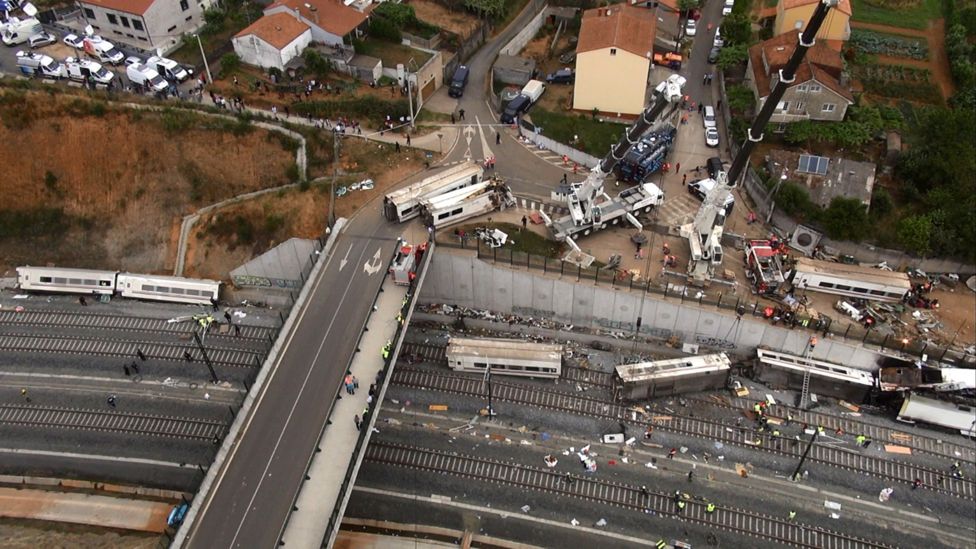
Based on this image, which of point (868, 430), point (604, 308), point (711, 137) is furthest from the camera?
point (711, 137)

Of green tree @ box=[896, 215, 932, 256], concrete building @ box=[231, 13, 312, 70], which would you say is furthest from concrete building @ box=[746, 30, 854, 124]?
concrete building @ box=[231, 13, 312, 70]

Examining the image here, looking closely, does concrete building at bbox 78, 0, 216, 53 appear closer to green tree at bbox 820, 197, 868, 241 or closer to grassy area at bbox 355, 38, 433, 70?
grassy area at bbox 355, 38, 433, 70

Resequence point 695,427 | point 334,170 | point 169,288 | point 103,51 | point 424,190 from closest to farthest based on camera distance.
A: point 695,427 → point 424,190 → point 169,288 → point 334,170 → point 103,51

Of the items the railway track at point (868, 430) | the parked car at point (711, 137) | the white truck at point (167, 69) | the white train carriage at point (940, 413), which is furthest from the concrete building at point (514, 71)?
the white train carriage at point (940, 413)

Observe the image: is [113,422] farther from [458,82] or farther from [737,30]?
[737,30]

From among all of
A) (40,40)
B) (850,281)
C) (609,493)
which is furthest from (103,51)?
(850,281)

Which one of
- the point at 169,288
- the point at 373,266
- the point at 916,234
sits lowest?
the point at 169,288

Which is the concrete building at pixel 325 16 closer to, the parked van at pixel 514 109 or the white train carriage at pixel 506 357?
the parked van at pixel 514 109
